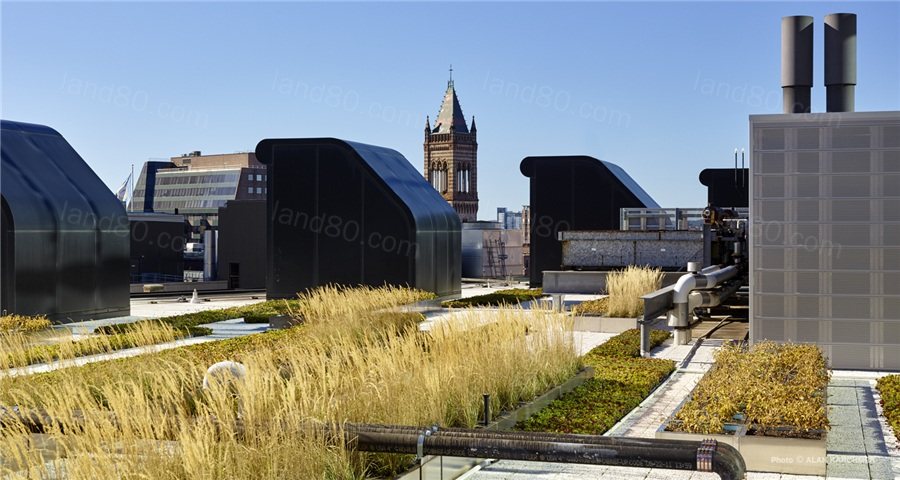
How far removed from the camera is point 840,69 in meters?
14.0

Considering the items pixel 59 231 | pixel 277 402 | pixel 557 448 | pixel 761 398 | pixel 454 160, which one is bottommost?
pixel 761 398

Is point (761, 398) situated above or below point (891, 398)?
above

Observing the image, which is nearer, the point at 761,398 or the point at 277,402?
the point at 277,402

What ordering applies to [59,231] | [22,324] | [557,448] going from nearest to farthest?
[557,448] → [22,324] → [59,231]

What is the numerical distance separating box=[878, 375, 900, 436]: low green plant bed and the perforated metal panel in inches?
44.1

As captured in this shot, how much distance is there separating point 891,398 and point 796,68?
19.3ft

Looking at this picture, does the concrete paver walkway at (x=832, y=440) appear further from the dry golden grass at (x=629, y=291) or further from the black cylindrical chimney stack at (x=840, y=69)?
the dry golden grass at (x=629, y=291)

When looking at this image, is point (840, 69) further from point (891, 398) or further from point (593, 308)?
point (891, 398)

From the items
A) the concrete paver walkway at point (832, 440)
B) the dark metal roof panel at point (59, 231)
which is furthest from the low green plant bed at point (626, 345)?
the dark metal roof panel at point (59, 231)

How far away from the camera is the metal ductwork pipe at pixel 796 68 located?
45.3 ft

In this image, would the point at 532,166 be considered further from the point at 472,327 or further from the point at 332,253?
the point at 472,327

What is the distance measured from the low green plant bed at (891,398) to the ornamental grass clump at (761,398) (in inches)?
23.0

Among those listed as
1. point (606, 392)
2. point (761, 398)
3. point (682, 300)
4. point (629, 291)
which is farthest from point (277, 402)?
point (629, 291)

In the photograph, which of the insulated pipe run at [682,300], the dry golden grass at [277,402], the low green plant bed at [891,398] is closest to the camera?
the dry golden grass at [277,402]
